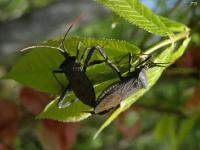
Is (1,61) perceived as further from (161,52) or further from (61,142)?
(161,52)

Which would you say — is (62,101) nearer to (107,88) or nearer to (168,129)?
(107,88)

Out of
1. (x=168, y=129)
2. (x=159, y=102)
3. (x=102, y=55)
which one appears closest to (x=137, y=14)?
(x=102, y=55)

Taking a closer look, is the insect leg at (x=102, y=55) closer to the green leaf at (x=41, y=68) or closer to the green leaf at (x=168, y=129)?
the green leaf at (x=41, y=68)

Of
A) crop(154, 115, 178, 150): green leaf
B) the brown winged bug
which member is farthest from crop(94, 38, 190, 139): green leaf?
crop(154, 115, 178, 150): green leaf

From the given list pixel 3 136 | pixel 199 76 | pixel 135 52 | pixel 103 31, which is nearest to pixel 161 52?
pixel 135 52

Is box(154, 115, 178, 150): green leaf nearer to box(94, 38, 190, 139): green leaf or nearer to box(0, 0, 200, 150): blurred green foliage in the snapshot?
box(0, 0, 200, 150): blurred green foliage

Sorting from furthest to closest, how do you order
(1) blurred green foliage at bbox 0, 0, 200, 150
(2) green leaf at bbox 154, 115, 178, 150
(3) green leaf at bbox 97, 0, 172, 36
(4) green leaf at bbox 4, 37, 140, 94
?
(2) green leaf at bbox 154, 115, 178, 150
(1) blurred green foliage at bbox 0, 0, 200, 150
(4) green leaf at bbox 4, 37, 140, 94
(3) green leaf at bbox 97, 0, 172, 36
